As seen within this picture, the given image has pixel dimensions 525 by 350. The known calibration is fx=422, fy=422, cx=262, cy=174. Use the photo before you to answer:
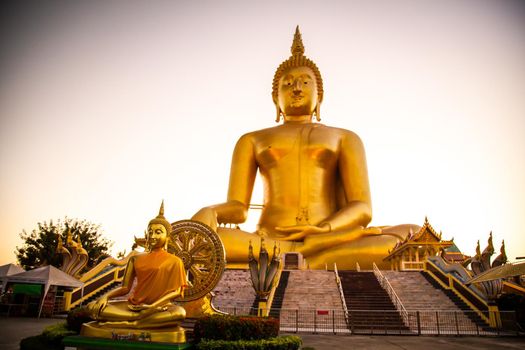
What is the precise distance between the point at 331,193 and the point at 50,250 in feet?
54.7

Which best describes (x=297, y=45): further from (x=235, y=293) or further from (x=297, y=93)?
(x=235, y=293)

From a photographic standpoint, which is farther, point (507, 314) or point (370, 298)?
point (370, 298)

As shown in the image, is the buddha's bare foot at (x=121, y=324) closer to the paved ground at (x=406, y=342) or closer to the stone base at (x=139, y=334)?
the stone base at (x=139, y=334)

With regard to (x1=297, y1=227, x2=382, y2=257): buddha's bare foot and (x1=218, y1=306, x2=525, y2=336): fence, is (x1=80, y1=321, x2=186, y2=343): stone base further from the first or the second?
(x1=297, y1=227, x2=382, y2=257): buddha's bare foot

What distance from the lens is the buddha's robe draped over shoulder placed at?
5.06m

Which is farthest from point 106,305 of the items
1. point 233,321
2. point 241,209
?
point 241,209

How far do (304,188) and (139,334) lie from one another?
1294 centimetres

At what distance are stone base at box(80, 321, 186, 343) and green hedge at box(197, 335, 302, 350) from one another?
0.30 meters

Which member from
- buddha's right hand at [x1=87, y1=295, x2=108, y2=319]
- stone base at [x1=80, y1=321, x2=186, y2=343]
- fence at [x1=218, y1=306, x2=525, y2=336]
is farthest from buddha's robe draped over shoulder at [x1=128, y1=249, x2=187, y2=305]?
fence at [x1=218, y1=306, x2=525, y2=336]

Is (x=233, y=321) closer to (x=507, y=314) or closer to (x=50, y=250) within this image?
(x=507, y=314)

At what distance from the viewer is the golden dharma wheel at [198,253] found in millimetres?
6504

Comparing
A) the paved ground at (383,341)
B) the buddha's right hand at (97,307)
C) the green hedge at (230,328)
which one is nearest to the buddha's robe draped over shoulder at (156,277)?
the buddha's right hand at (97,307)

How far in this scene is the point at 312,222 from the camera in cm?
1652

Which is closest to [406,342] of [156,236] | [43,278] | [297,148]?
[156,236]
